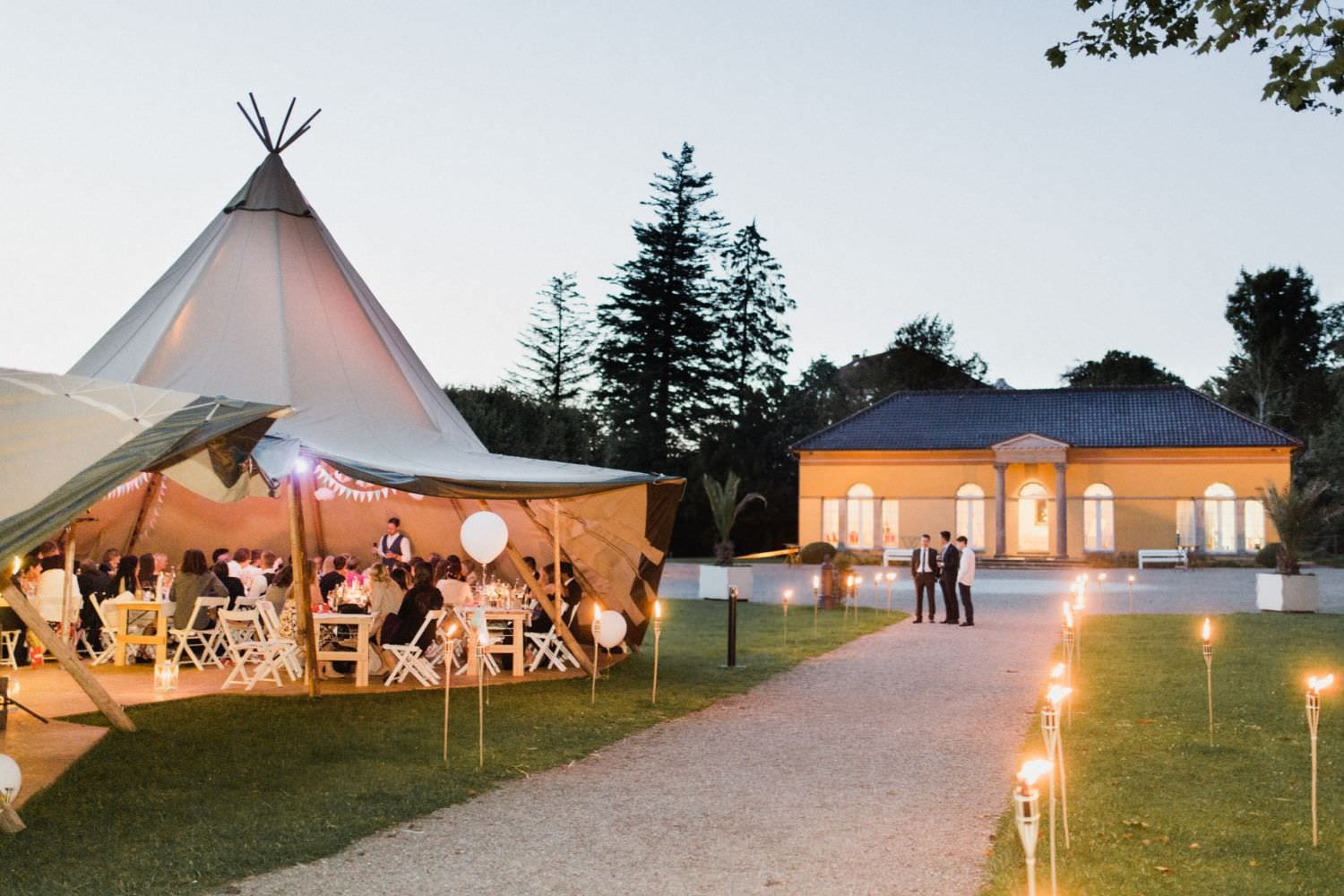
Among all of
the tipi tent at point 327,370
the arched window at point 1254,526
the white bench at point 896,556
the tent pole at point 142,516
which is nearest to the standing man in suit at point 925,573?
the tipi tent at point 327,370

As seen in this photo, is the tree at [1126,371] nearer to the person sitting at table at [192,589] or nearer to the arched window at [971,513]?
the arched window at [971,513]

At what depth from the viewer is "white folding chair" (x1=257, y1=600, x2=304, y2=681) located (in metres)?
11.4

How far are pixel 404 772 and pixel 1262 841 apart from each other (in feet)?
15.9

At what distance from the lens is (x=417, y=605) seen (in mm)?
11836

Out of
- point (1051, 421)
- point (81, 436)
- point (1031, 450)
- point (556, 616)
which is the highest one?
point (1051, 421)

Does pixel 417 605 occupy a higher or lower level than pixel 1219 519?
lower

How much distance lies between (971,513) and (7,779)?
3729 centimetres

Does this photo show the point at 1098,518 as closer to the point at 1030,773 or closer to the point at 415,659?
the point at 415,659

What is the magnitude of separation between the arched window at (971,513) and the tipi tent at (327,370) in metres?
28.7

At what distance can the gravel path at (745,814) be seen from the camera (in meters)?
5.33

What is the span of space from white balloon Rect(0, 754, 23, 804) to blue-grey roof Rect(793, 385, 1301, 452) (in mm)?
36584

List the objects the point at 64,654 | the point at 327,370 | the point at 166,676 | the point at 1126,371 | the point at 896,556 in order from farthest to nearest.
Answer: the point at 1126,371 → the point at 896,556 → the point at 327,370 → the point at 166,676 → the point at 64,654

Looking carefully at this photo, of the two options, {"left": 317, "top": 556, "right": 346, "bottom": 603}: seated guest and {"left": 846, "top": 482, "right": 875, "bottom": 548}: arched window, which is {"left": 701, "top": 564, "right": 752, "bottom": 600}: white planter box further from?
{"left": 846, "top": 482, "right": 875, "bottom": 548}: arched window

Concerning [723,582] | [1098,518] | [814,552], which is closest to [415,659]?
[723,582]
